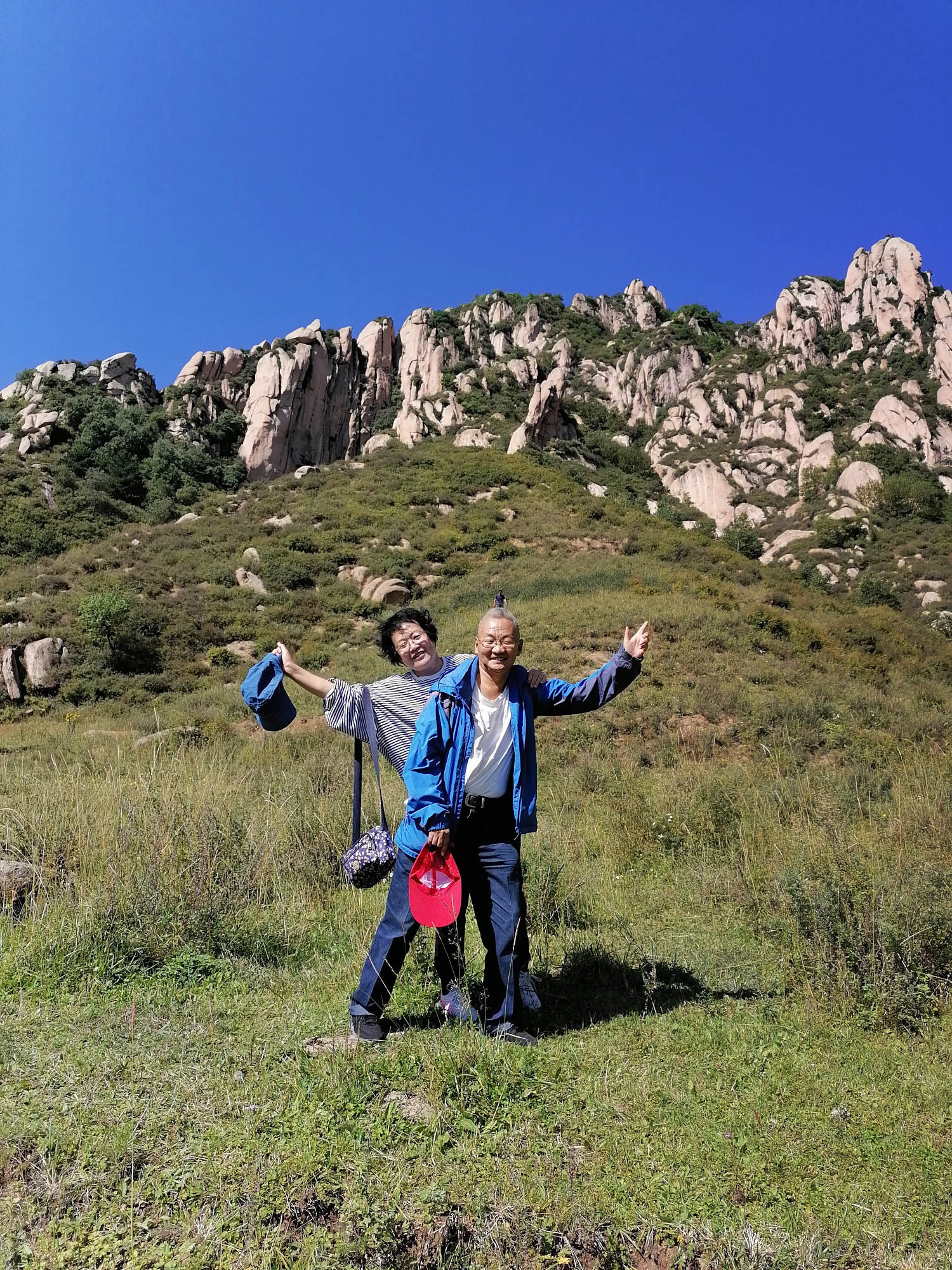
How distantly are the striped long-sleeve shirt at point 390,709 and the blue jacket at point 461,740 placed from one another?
0.40 metres

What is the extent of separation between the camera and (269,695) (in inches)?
126

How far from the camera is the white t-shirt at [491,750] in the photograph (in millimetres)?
2975

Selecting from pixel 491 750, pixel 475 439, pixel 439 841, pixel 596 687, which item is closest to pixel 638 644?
Answer: pixel 596 687

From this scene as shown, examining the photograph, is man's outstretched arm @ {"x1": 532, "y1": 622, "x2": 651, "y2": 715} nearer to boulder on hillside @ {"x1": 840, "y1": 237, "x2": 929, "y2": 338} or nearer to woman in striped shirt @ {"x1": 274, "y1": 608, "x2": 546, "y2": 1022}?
woman in striped shirt @ {"x1": 274, "y1": 608, "x2": 546, "y2": 1022}

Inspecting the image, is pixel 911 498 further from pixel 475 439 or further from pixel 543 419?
pixel 475 439

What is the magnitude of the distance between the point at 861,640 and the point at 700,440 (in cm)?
4963

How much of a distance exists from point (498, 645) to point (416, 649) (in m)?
0.63

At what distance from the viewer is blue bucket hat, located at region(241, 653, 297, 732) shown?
3.19 meters

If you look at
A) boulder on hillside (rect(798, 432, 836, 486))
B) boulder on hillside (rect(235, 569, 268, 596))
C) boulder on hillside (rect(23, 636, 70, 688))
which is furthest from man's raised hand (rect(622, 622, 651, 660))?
boulder on hillside (rect(798, 432, 836, 486))

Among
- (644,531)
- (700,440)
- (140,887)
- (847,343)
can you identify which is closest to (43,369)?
(644,531)

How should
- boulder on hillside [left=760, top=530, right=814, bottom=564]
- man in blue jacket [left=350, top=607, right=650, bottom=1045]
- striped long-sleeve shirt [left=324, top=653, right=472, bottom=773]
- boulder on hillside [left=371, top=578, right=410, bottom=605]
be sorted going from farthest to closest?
boulder on hillside [left=760, top=530, right=814, bottom=564] < boulder on hillside [left=371, top=578, right=410, bottom=605] < striped long-sleeve shirt [left=324, top=653, right=472, bottom=773] < man in blue jacket [left=350, top=607, right=650, bottom=1045]

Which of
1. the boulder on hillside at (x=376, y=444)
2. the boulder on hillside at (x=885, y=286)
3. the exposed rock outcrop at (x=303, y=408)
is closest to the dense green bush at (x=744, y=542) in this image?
the boulder on hillside at (x=376, y=444)

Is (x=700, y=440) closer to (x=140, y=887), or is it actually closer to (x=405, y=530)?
(x=405, y=530)

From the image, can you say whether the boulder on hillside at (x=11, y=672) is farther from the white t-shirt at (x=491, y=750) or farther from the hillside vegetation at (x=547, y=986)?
the white t-shirt at (x=491, y=750)
